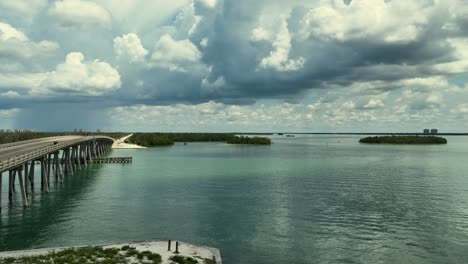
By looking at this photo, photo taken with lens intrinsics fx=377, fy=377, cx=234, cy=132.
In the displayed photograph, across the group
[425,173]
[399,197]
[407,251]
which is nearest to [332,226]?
[407,251]

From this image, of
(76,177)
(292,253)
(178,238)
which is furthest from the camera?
(76,177)

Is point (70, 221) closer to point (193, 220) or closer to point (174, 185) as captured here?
point (193, 220)

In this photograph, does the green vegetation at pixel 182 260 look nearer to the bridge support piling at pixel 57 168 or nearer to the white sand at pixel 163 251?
the white sand at pixel 163 251

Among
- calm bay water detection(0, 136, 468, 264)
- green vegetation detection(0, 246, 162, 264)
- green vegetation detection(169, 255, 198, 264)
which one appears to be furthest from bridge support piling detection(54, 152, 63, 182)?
green vegetation detection(169, 255, 198, 264)

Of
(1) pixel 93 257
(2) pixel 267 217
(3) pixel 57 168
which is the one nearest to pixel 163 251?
(1) pixel 93 257

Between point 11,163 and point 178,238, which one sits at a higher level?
point 11,163

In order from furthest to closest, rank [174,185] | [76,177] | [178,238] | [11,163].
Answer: [76,177] < [174,185] < [11,163] < [178,238]

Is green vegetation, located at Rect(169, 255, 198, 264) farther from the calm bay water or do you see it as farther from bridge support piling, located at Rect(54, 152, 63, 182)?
bridge support piling, located at Rect(54, 152, 63, 182)
